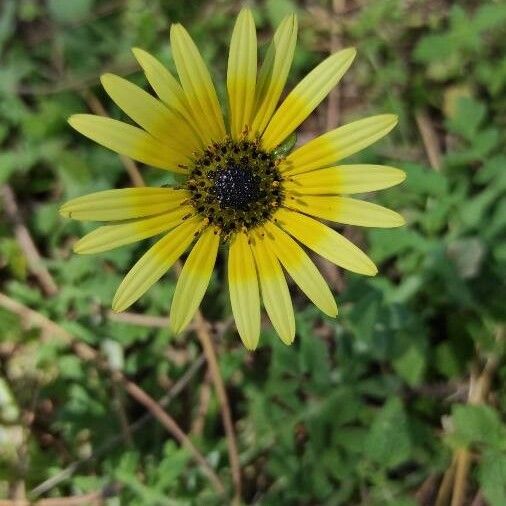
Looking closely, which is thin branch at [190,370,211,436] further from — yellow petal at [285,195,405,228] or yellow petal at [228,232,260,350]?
yellow petal at [285,195,405,228]

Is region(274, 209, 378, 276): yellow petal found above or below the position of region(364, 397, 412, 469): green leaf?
above

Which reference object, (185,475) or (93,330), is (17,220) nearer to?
(93,330)

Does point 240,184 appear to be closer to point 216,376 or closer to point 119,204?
point 119,204

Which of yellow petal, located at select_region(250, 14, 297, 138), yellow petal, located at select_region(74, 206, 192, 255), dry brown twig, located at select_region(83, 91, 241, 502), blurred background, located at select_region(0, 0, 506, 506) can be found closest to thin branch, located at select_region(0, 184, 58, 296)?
blurred background, located at select_region(0, 0, 506, 506)

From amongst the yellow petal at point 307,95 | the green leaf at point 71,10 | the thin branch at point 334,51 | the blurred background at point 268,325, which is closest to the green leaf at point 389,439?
the blurred background at point 268,325

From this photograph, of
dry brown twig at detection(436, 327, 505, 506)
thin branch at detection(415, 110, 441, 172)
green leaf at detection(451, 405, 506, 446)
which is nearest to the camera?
green leaf at detection(451, 405, 506, 446)

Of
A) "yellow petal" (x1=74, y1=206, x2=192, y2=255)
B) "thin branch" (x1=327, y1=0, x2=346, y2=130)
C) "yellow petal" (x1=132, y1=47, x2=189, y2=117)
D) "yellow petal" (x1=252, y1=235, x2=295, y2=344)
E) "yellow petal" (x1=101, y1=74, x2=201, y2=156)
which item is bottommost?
"yellow petal" (x1=252, y1=235, x2=295, y2=344)

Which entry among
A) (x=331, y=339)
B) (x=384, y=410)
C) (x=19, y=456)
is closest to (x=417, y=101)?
(x=331, y=339)
